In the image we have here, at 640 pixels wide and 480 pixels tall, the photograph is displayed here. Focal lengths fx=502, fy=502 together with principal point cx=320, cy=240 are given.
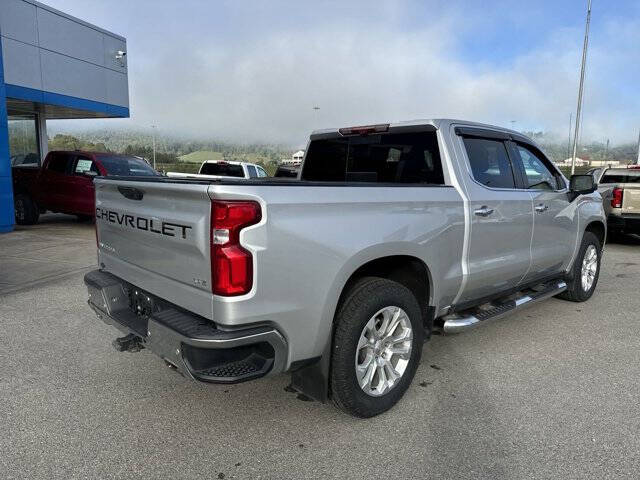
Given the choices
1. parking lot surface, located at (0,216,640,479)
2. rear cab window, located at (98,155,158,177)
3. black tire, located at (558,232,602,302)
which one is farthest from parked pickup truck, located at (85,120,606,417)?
rear cab window, located at (98,155,158,177)

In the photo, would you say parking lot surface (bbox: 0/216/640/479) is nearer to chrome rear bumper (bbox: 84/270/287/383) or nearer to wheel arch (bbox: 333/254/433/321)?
chrome rear bumper (bbox: 84/270/287/383)

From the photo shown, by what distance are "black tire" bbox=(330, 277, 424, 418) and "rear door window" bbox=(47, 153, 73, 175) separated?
10.1 metres

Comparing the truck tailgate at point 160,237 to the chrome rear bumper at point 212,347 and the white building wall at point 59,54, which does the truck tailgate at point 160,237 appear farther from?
the white building wall at point 59,54

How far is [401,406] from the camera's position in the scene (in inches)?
131

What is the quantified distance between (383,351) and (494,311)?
1.33 m

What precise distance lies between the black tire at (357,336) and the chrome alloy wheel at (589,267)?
3.44m

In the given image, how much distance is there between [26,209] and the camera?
1212cm

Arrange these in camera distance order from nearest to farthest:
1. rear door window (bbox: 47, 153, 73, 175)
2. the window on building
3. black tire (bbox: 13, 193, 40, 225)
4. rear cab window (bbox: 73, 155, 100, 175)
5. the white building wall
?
rear cab window (bbox: 73, 155, 100, 175) < rear door window (bbox: 47, 153, 73, 175) < black tire (bbox: 13, 193, 40, 225) < the white building wall < the window on building

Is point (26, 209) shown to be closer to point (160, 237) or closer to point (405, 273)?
point (160, 237)

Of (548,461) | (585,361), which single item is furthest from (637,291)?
(548,461)

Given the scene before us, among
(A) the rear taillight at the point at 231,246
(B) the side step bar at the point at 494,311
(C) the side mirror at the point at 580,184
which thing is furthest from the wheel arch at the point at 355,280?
(C) the side mirror at the point at 580,184

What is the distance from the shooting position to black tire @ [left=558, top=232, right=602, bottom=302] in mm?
5465

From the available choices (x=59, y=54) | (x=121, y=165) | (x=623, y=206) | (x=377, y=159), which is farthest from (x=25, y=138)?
(x=623, y=206)

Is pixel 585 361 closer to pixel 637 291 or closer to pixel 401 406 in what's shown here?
pixel 401 406
